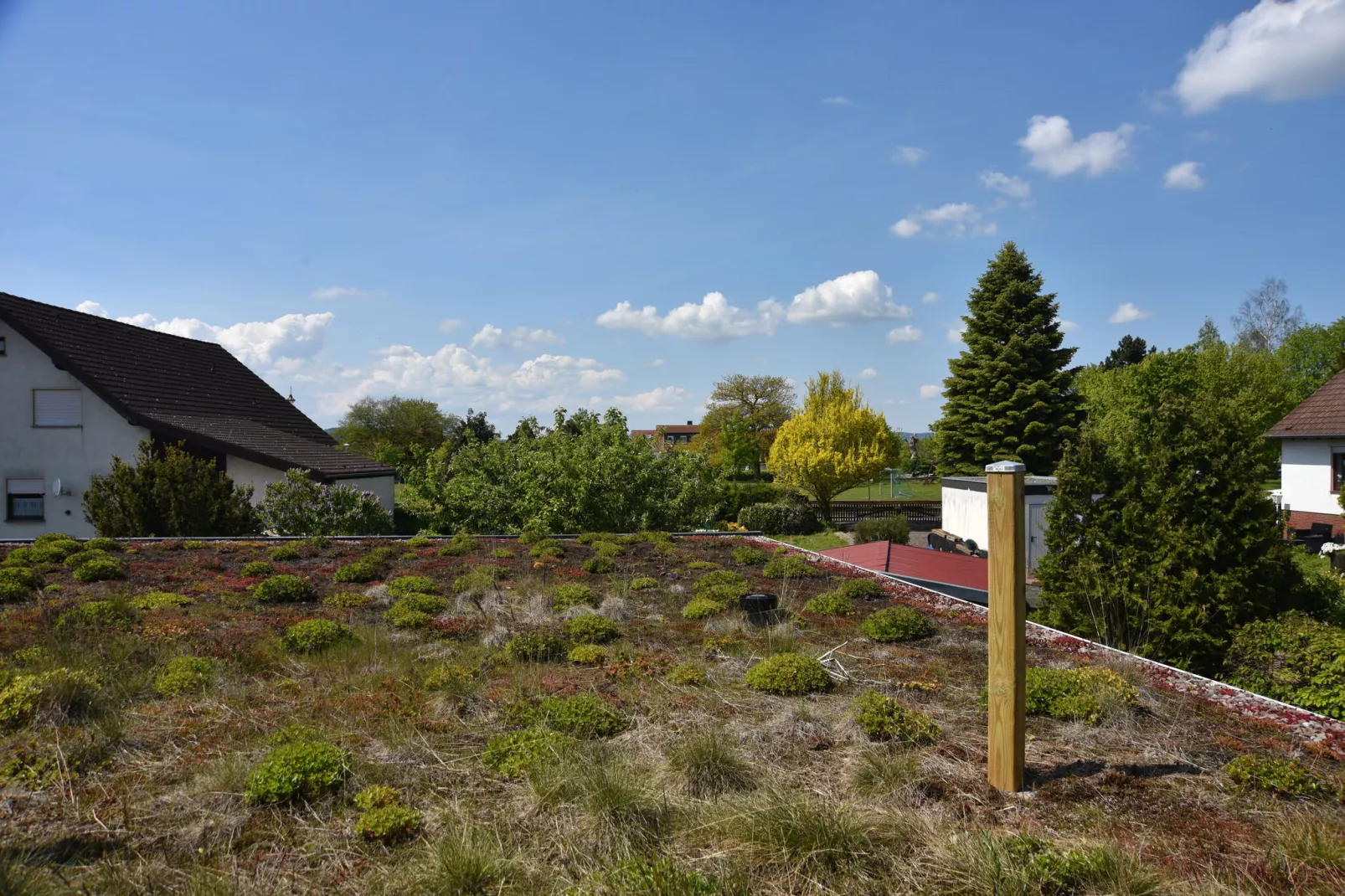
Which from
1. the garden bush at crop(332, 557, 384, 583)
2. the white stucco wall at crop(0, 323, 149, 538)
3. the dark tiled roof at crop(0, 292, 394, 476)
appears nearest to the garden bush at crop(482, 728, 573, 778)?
the garden bush at crop(332, 557, 384, 583)

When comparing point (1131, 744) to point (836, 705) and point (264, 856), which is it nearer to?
→ point (836, 705)

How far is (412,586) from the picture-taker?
32.9 ft

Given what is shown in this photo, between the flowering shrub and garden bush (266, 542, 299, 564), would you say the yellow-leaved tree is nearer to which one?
the flowering shrub

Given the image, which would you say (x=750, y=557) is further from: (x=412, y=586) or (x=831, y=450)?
(x=831, y=450)

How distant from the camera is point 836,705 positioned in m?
5.91

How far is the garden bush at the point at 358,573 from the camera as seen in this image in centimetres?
1074

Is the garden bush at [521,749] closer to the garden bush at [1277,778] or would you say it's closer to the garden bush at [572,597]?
the garden bush at [1277,778]

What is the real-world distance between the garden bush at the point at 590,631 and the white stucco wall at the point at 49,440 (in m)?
19.2

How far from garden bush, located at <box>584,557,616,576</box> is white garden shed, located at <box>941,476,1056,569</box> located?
7161 mm

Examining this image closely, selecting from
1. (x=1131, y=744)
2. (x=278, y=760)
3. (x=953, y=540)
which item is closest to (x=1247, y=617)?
(x=1131, y=744)

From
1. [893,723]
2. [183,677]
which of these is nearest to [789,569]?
[893,723]

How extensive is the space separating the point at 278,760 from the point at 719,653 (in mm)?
3885

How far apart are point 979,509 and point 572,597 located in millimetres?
12607

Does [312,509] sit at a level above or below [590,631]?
A: above
